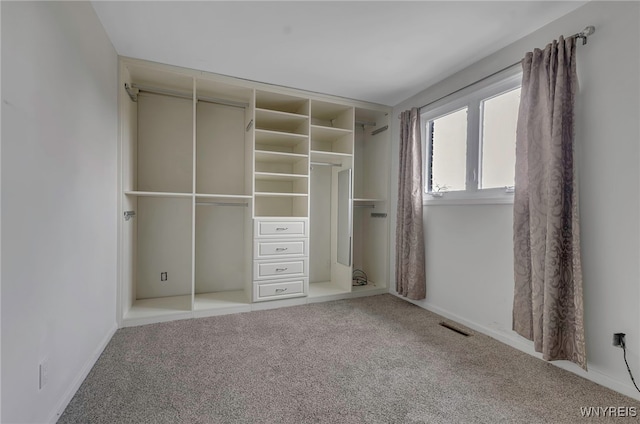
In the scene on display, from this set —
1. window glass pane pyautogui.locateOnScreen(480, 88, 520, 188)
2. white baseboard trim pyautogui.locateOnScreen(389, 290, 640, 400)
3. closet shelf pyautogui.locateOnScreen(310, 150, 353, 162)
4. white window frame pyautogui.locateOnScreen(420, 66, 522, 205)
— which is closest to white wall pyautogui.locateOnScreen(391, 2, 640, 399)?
white baseboard trim pyautogui.locateOnScreen(389, 290, 640, 400)

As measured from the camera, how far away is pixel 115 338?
2.28 metres

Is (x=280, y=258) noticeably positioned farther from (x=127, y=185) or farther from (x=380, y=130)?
(x=380, y=130)

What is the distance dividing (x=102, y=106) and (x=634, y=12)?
342 cm

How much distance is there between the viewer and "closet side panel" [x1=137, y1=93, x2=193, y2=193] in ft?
9.89

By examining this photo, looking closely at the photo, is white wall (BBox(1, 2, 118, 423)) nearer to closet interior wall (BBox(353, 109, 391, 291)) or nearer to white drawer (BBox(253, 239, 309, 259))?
white drawer (BBox(253, 239, 309, 259))

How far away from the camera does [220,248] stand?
337cm

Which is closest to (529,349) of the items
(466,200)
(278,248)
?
(466,200)

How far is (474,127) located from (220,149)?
270 cm

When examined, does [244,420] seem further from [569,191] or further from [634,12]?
[634,12]

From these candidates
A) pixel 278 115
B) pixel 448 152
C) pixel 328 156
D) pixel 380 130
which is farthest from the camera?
pixel 380 130

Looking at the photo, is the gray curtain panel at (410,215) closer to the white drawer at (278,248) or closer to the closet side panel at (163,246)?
the white drawer at (278,248)

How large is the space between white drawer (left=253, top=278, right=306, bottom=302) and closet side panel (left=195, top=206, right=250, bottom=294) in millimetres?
506

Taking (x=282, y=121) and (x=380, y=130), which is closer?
(x=282, y=121)

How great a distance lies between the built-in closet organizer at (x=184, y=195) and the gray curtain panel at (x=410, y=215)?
5.64ft
